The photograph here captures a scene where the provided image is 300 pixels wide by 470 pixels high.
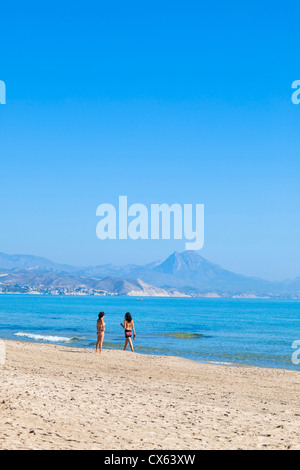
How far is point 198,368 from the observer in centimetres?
2323

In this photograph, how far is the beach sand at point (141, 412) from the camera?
335 inches

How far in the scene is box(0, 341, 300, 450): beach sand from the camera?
8508 millimetres

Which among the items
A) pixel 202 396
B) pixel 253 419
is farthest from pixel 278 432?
pixel 202 396

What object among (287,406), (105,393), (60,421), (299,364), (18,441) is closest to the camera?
(18,441)

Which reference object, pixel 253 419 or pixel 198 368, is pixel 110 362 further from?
pixel 253 419

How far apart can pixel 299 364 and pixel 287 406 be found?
15.6 metres

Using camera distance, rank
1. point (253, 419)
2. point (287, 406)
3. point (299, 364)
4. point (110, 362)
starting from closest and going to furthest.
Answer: point (253, 419), point (287, 406), point (110, 362), point (299, 364)

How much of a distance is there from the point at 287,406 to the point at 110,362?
10486 mm

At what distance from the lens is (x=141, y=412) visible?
10695mm

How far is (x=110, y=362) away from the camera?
22312 mm

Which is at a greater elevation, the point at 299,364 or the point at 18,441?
the point at 18,441

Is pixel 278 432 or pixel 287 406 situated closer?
pixel 278 432
